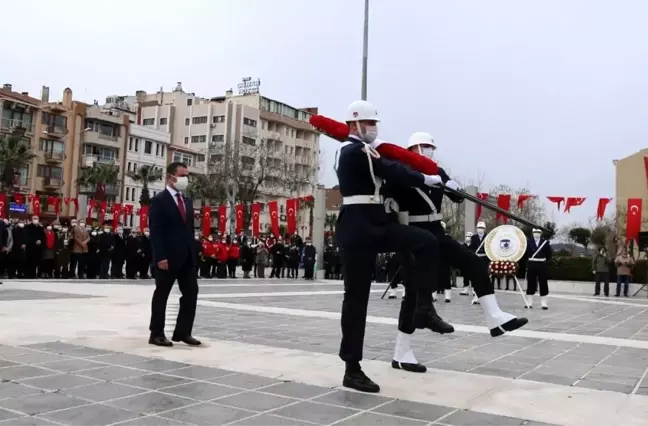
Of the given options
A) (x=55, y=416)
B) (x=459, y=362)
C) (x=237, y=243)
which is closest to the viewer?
(x=55, y=416)

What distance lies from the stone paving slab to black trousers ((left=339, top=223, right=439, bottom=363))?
Result: 0.38 metres

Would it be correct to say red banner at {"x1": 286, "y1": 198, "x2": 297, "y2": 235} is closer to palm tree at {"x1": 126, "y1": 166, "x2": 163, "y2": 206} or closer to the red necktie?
the red necktie

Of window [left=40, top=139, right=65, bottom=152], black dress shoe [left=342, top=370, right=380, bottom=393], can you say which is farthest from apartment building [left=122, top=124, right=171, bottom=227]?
black dress shoe [left=342, top=370, right=380, bottom=393]

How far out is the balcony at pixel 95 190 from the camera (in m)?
64.6

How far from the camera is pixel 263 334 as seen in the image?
766 centimetres

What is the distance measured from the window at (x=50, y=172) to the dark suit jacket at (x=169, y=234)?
208 ft

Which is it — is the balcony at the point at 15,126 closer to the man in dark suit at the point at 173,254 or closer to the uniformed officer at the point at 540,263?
the uniformed officer at the point at 540,263

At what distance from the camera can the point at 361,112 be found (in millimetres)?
5012

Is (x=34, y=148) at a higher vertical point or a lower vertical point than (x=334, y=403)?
higher

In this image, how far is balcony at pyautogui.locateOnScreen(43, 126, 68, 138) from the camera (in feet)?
209

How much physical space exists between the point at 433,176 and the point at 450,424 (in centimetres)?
212

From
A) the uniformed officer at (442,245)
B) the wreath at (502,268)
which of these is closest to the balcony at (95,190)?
the wreath at (502,268)

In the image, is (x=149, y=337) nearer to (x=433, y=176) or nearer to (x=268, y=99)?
(x=433, y=176)

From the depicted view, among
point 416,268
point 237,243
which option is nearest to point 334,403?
point 416,268
